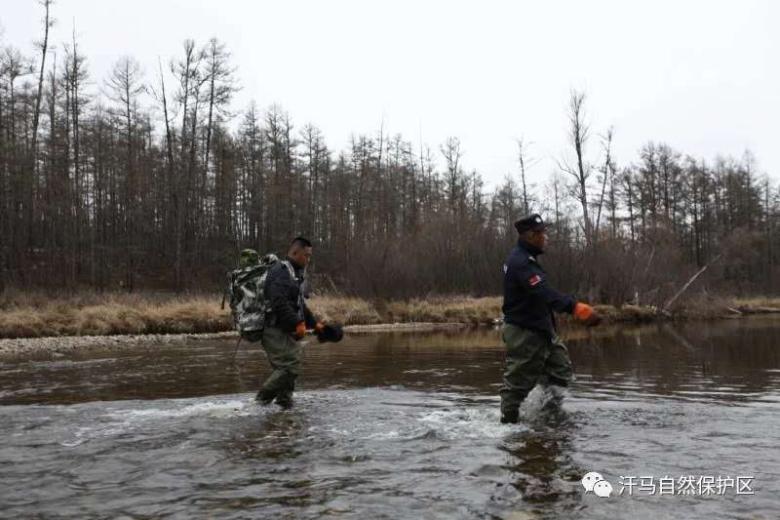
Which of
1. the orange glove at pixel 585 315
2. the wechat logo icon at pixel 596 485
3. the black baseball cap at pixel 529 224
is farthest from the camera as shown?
the black baseball cap at pixel 529 224

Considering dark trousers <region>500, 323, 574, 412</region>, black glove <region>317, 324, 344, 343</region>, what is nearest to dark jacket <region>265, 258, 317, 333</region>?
black glove <region>317, 324, 344, 343</region>

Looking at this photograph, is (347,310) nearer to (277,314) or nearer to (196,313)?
(196,313)

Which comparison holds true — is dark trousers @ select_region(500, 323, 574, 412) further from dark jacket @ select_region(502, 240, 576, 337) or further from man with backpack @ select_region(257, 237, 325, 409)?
man with backpack @ select_region(257, 237, 325, 409)

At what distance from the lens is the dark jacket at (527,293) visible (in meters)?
6.65

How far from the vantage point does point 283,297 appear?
764 centimetres

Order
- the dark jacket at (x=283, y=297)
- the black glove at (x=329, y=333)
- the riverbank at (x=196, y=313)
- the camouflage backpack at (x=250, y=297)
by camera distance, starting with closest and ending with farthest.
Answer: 1. the dark jacket at (x=283, y=297)
2. the black glove at (x=329, y=333)
3. the camouflage backpack at (x=250, y=297)
4. the riverbank at (x=196, y=313)

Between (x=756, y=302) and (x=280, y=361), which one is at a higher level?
(x=280, y=361)

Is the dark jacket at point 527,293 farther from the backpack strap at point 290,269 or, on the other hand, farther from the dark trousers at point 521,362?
the backpack strap at point 290,269

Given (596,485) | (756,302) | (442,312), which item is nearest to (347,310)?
(442,312)

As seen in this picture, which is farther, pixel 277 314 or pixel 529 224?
pixel 277 314

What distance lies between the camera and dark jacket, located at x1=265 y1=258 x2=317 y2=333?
25.0 feet

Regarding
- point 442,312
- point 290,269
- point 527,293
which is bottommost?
point 442,312

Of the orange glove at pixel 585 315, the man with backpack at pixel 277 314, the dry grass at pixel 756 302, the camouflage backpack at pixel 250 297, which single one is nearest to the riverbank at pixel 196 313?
the dry grass at pixel 756 302

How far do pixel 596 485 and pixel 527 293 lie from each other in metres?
2.60
